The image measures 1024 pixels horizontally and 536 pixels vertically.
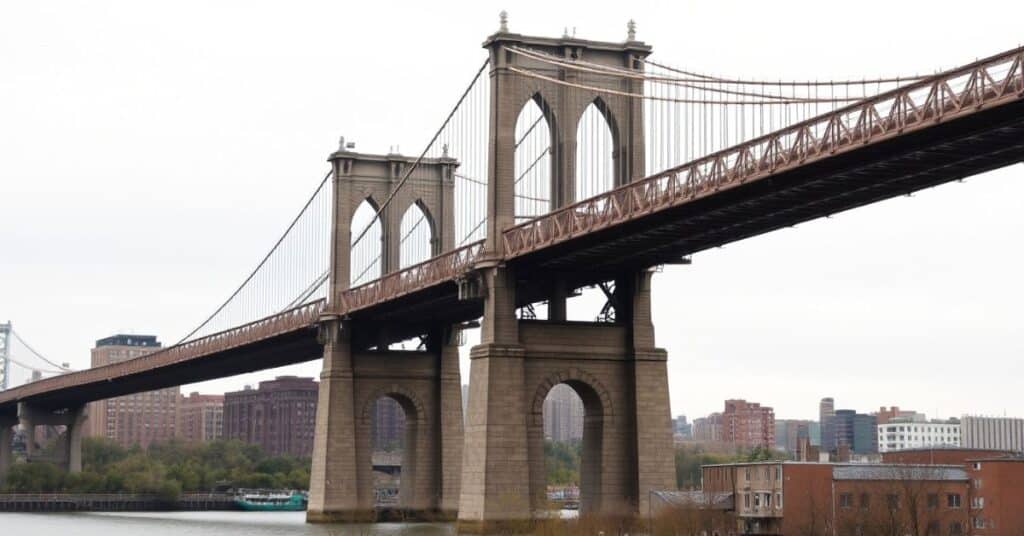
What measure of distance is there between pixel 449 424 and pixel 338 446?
5.19 meters

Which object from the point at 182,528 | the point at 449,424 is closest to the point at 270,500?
the point at 182,528

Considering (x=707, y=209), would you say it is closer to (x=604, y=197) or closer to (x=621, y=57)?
(x=604, y=197)

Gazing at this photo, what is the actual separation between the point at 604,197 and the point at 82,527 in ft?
154

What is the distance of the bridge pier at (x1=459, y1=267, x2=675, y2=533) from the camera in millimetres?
65125

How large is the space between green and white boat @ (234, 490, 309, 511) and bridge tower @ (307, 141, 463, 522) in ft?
172

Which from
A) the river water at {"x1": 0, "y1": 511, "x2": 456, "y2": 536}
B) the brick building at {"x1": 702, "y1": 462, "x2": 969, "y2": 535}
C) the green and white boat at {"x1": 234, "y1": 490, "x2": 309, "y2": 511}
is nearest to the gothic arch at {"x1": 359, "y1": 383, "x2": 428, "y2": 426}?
the river water at {"x1": 0, "y1": 511, "x2": 456, "y2": 536}

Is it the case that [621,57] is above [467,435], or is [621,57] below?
above

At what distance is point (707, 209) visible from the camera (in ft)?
181

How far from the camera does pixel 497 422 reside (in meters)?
65.4

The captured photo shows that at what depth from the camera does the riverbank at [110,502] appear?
138250mm

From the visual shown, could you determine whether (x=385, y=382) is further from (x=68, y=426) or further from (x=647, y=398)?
(x=68, y=426)

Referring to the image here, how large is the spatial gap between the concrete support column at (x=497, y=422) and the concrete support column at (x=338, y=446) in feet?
71.3

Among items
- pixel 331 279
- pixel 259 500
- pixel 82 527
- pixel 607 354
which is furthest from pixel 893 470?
pixel 259 500

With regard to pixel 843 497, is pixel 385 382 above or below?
above
